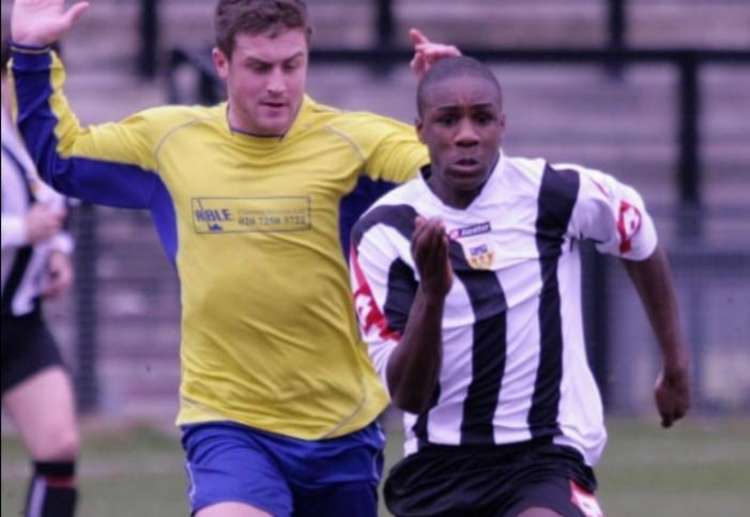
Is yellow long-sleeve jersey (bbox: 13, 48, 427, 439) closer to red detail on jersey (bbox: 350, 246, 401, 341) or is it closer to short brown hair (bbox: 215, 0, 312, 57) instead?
short brown hair (bbox: 215, 0, 312, 57)

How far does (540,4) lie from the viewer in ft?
57.0

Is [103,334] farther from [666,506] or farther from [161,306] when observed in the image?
[666,506]

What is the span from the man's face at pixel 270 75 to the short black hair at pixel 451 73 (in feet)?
1.50

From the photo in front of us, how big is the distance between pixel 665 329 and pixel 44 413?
9.55ft

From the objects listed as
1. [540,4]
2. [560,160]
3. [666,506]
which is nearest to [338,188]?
[666,506]

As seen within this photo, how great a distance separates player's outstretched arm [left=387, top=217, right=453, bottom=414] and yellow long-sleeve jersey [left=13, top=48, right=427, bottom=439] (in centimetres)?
68

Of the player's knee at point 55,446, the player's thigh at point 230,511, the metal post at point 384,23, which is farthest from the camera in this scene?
the metal post at point 384,23

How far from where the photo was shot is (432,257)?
4934mm

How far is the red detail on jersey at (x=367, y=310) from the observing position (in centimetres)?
543

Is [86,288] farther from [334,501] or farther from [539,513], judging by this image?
[539,513]

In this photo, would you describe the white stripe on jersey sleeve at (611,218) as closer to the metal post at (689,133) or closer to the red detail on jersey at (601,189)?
the red detail on jersey at (601,189)

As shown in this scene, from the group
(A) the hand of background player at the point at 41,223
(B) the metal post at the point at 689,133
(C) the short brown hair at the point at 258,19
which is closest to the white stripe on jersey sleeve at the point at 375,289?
(C) the short brown hair at the point at 258,19

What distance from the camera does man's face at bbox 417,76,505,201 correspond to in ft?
17.5

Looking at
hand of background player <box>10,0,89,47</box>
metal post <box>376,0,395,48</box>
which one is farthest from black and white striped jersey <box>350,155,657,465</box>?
metal post <box>376,0,395,48</box>
